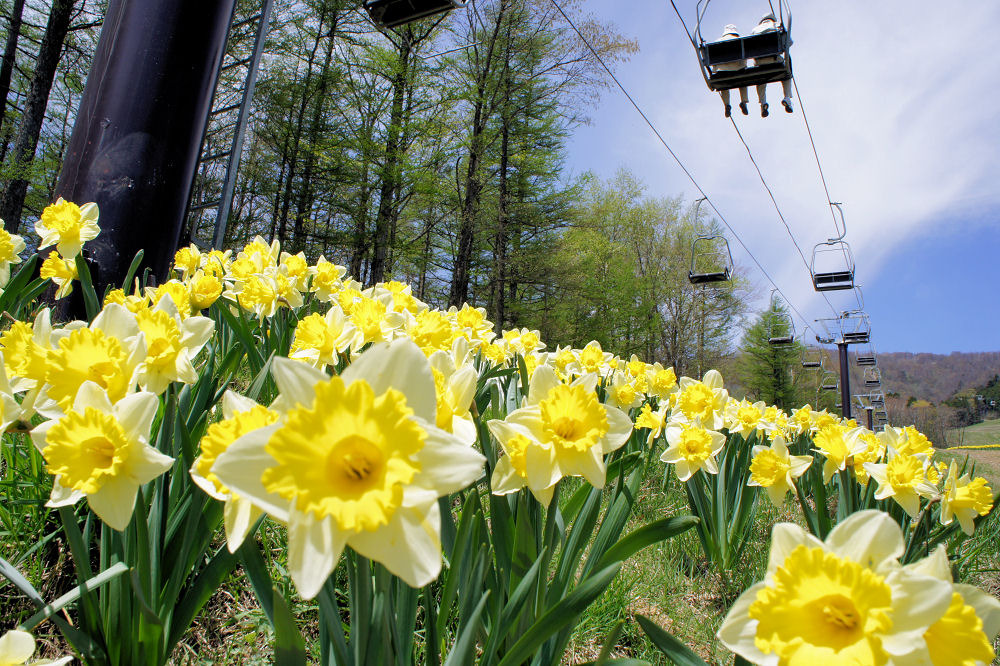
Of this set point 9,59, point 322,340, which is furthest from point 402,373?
point 9,59

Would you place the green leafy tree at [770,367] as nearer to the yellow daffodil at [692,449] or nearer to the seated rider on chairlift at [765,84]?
the seated rider on chairlift at [765,84]

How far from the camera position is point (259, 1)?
11430 millimetres

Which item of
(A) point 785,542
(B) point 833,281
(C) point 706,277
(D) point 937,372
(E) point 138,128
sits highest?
(D) point 937,372

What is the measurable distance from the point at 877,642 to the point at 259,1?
14.7 meters

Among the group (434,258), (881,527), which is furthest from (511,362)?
(434,258)

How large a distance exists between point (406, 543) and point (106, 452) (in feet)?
1.56

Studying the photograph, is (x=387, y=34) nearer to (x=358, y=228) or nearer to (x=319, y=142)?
(x=319, y=142)

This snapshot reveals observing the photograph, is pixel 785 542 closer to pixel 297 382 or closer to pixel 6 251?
pixel 297 382

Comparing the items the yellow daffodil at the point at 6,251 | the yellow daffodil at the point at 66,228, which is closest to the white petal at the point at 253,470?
the yellow daffodil at the point at 6,251

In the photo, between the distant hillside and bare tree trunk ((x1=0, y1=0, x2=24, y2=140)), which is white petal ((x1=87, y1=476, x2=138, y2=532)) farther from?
the distant hillside

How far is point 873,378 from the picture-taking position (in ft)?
67.4

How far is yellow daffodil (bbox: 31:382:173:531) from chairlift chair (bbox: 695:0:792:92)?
5.97 metres

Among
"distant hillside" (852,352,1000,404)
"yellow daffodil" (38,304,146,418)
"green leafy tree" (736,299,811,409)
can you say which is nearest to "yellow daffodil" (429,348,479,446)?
"yellow daffodil" (38,304,146,418)

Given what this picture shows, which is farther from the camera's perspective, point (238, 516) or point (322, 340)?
point (322, 340)
